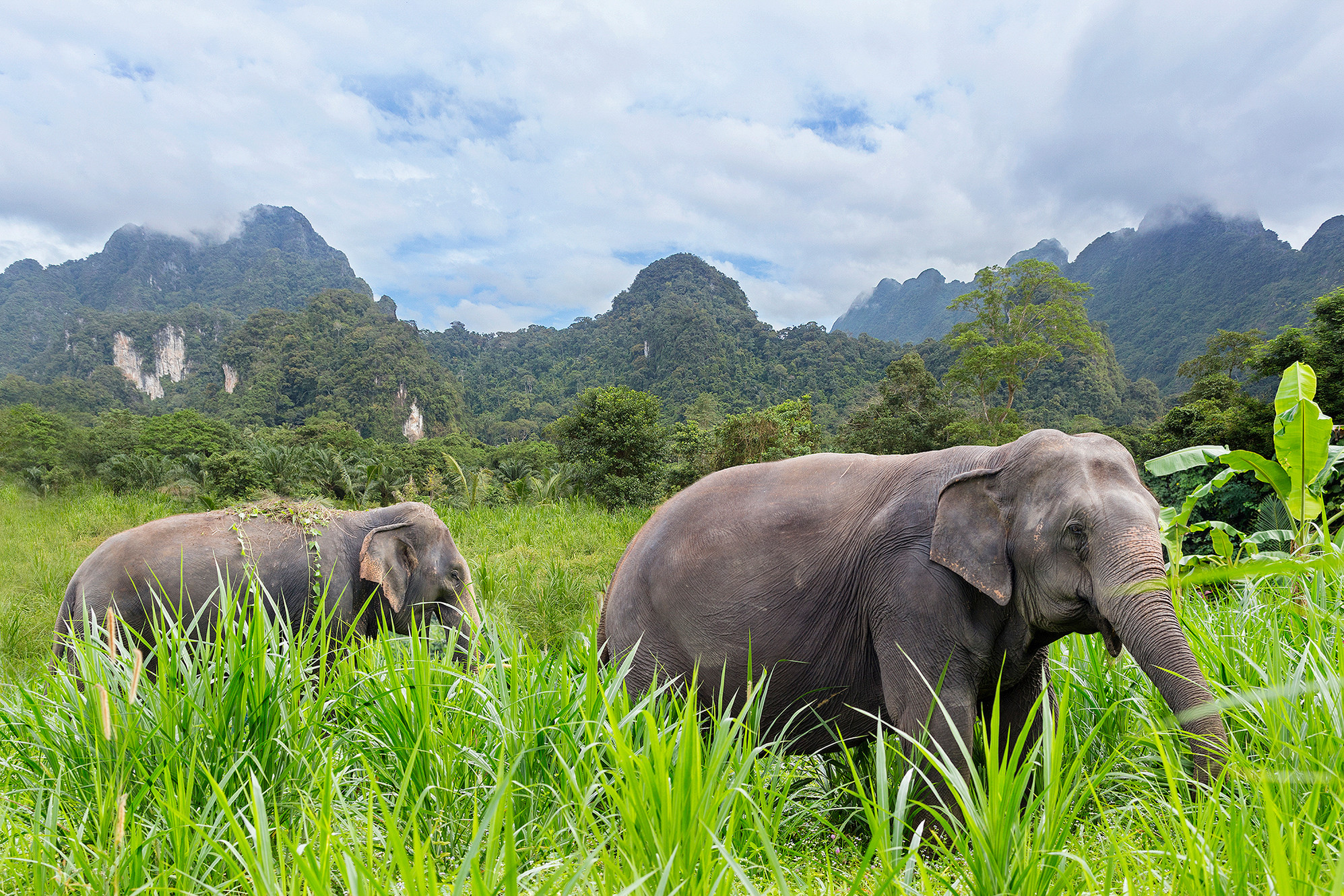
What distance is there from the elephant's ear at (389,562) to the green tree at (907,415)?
2019cm

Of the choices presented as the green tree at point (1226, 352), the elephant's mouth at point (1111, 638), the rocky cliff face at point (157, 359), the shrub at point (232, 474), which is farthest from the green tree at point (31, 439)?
the rocky cliff face at point (157, 359)

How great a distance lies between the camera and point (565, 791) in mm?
1657

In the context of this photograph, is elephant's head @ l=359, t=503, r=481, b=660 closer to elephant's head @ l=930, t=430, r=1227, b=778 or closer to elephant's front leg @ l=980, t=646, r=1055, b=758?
elephant's front leg @ l=980, t=646, r=1055, b=758

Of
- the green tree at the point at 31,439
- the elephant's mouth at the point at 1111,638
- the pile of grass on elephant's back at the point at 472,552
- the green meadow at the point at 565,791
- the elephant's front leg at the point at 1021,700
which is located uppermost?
the green tree at the point at 31,439

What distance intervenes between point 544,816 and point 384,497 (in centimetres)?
2030

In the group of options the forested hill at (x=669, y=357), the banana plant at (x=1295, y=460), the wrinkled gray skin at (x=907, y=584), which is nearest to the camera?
the wrinkled gray skin at (x=907, y=584)

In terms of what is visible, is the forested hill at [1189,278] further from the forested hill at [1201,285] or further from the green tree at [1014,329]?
the green tree at [1014,329]

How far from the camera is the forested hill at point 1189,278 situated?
154 feet

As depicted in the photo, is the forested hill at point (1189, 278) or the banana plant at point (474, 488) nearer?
the banana plant at point (474, 488)

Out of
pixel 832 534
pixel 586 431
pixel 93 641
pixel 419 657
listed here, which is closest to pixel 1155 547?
pixel 832 534

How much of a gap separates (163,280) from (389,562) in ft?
403

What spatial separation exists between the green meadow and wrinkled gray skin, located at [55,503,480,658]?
7.69 ft

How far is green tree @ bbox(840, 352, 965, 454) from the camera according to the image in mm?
23719

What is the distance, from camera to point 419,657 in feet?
6.37
